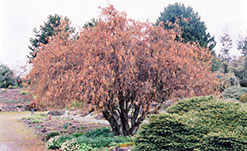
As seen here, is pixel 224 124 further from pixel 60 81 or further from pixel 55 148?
pixel 55 148

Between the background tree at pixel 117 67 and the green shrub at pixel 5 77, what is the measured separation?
2620 centimetres

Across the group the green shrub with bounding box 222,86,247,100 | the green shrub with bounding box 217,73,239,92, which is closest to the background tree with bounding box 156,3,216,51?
the green shrub with bounding box 217,73,239,92

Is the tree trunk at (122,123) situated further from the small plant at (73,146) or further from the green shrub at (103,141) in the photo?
the small plant at (73,146)

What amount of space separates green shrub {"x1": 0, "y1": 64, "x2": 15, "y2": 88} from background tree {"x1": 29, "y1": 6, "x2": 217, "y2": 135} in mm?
26204

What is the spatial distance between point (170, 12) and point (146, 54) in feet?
60.9

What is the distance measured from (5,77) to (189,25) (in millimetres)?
24500

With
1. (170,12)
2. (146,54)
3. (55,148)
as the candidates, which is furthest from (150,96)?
(170,12)

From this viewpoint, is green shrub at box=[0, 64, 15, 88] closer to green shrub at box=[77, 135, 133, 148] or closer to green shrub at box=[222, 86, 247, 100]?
green shrub at box=[222, 86, 247, 100]

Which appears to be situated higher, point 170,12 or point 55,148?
point 170,12

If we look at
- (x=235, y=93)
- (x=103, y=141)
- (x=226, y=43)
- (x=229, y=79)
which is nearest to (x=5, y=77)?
(x=229, y=79)

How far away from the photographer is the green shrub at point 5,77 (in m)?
31.0

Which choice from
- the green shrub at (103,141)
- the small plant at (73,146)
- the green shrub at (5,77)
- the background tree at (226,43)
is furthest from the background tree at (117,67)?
the background tree at (226,43)

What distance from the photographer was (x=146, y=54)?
7348 millimetres

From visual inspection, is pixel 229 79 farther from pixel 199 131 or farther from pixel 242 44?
pixel 242 44
